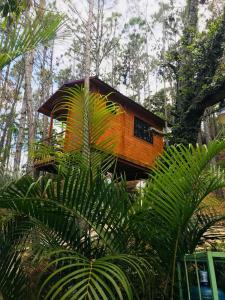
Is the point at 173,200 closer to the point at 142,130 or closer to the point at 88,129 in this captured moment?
the point at 88,129

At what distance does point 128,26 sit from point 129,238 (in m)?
24.9

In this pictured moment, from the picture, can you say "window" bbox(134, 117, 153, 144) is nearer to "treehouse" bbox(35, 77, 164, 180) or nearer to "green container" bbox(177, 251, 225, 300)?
"treehouse" bbox(35, 77, 164, 180)

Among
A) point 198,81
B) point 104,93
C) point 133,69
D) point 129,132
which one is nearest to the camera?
point 198,81

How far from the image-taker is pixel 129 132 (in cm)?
1074

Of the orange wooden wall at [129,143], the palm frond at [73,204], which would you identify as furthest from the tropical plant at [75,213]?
the orange wooden wall at [129,143]

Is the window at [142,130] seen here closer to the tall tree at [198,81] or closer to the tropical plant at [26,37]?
the tall tree at [198,81]

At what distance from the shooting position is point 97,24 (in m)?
17.9

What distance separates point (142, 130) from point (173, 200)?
9266mm

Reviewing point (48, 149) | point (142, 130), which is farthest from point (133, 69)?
point (48, 149)

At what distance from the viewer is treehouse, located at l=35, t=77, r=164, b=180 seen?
1008 centimetres

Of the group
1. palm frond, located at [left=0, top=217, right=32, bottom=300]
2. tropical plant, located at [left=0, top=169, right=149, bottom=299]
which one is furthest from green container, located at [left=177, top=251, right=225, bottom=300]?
palm frond, located at [left=0, top=217, right=32, bottom=300]

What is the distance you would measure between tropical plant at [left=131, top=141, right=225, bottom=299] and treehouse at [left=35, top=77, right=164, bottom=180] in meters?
6.91

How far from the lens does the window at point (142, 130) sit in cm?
1129

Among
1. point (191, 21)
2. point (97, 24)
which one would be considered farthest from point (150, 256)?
point (97, 24)
